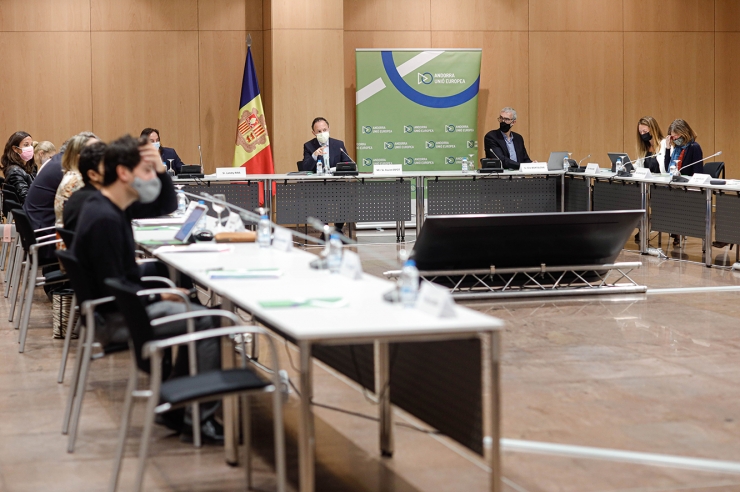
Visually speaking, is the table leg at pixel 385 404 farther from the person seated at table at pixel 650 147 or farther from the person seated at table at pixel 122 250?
the person seated at table at pixel 650 147

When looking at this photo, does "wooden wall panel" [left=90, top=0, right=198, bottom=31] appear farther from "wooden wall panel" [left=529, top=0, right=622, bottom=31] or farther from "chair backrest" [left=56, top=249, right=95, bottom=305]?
"chair backrest" [left=56, top=249, right=95, bottom=305]

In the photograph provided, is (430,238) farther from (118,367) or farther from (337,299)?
(337,299)

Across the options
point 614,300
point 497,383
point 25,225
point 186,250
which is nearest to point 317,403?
point 186,250

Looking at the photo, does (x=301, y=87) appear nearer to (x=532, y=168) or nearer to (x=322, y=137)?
(x=322, y=137)

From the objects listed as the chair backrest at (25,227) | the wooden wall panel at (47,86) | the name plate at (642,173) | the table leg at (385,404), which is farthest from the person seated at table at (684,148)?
the wooden wall panel at (47,86)

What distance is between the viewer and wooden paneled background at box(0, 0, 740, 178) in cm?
1162

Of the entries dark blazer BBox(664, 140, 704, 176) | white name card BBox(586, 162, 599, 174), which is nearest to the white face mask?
white name card BBox(586, 162, 599, 174)

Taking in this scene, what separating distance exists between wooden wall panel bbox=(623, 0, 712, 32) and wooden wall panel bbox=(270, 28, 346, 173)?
4124 millimetres

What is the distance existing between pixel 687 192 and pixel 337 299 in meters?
6.29

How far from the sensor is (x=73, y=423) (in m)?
3.76

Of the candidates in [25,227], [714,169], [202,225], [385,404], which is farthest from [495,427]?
[714,169]

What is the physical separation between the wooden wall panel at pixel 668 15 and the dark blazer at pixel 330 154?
4.83 meters

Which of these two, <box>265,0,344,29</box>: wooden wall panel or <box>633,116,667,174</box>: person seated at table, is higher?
<box>265,0,344,29</box>: wooden wall panel

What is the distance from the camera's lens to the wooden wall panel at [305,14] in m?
11.6
